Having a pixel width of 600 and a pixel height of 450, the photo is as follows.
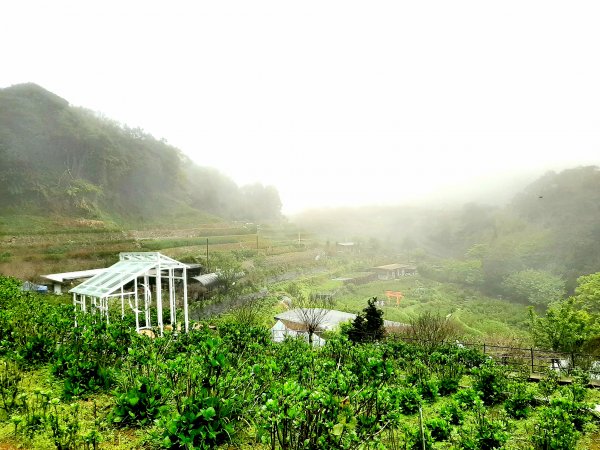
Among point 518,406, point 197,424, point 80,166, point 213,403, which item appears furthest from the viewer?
point 80,166

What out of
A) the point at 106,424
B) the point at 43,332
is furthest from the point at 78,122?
the point at 106,424

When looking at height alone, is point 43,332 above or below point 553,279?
above

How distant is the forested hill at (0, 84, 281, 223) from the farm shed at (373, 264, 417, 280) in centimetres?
2548

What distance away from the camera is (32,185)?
34.6m

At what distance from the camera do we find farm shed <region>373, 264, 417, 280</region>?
50094 mm

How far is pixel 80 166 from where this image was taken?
41.2 meters

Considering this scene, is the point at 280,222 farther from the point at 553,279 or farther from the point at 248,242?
the point at 553,279

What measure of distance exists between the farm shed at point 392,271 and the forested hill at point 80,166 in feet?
83.6

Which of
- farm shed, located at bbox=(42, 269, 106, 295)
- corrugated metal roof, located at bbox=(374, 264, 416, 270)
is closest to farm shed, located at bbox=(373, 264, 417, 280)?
corrugated metal roof, located at bbox=(374, 264, 416, 270)

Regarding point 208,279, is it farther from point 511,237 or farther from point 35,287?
point 511,237

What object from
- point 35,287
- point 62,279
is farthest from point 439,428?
point 35,287

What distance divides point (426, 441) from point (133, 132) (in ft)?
181

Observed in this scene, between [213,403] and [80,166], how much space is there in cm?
4659

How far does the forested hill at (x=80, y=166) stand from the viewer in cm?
3481
